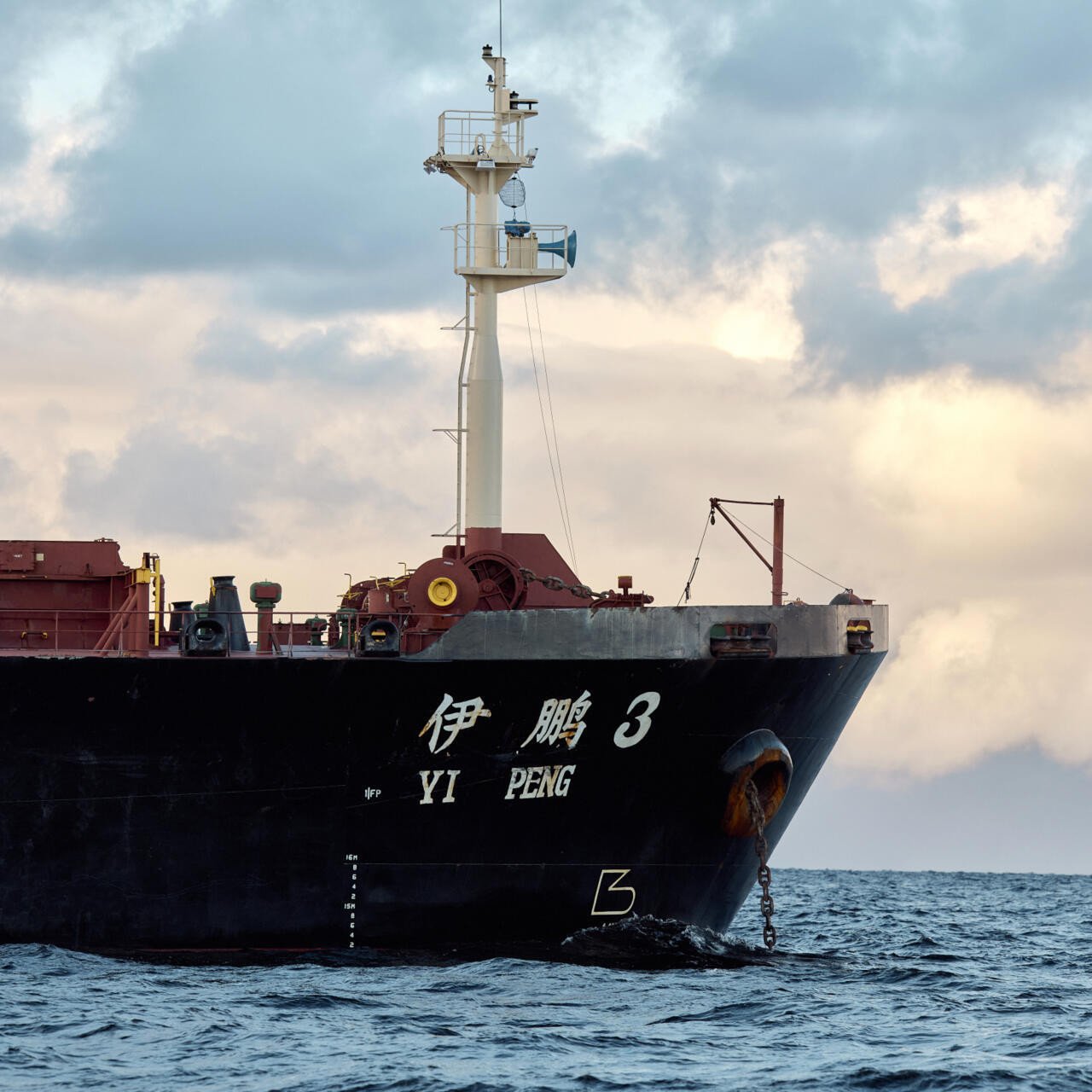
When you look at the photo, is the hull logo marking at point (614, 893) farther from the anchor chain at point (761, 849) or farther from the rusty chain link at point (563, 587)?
the rusty chain link at point (563, 587)

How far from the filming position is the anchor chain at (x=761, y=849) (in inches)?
1023

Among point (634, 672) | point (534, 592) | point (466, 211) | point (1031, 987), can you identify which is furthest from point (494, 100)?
point (1031, 987)

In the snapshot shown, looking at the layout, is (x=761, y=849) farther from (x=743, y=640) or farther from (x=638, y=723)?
(x=743, y=640)

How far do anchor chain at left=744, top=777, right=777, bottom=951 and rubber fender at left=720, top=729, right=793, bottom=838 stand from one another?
0.06 m

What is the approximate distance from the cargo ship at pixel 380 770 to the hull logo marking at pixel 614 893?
28mm

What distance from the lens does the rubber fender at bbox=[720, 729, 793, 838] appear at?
25.7 m

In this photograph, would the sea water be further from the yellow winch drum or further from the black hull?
the yellow winch drum

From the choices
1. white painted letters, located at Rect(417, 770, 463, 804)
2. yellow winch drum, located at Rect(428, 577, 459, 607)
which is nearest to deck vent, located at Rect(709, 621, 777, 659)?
yellow winch drum, located at Rect(428, 577, 459, 607)

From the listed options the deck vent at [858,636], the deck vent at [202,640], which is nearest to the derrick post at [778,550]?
the deck vent at [858,636]

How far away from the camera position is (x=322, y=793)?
24812 millimetres

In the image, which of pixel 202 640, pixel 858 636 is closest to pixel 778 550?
pixel 858 636

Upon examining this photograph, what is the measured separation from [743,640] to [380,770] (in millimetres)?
5552

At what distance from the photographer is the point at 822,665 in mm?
26438

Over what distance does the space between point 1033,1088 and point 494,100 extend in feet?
61.8
